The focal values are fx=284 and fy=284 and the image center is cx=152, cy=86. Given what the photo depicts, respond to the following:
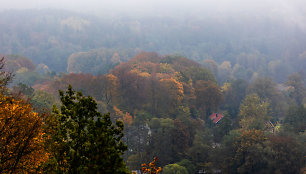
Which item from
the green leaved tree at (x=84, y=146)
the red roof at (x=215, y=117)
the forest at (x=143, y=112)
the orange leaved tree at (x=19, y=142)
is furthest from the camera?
the red roof at (x=215, y=117)

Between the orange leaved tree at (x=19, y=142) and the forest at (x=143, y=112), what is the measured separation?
4 cm

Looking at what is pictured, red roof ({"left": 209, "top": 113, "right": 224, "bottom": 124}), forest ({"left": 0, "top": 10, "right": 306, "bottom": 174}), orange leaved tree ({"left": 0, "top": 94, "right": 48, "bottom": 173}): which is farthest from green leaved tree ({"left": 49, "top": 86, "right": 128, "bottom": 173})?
red roof ({"left": 209, "top": 113, "right": 224, "bottom": 124})

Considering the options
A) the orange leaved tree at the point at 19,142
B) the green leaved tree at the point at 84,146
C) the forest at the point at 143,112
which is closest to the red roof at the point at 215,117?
the forest at the point at 143,112

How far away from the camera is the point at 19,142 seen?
9.37 metres

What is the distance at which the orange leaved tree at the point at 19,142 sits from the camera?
9.10 metres

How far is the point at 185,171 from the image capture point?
2375cm

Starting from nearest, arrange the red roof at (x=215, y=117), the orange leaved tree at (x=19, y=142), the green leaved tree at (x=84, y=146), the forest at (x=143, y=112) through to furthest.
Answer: the green leaved tree at (x=84, y=146)
the forest at (x=143, y=112)
the orange leaved tree at (x=19, y=142)
the red roof at (x=215, y=117)

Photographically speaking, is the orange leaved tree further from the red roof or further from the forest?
the red roof

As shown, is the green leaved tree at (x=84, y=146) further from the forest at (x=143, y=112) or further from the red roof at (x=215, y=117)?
the red roof at (x=215, y=117)

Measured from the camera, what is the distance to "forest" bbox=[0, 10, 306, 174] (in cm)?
830

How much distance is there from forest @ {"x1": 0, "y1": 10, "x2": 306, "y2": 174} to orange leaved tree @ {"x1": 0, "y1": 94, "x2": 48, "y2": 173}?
4cm

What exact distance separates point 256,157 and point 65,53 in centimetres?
10941

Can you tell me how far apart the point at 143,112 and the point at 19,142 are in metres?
28.1

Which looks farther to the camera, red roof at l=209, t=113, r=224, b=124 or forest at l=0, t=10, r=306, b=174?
red roof at l=209, t=113, r=224, b=124
